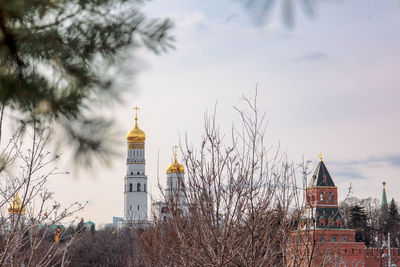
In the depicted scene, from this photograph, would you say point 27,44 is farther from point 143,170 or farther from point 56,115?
point 143,170

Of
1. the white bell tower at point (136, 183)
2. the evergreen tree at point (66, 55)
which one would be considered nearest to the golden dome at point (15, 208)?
the evergreen tree at point (66, 55)

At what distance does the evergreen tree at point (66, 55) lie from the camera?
2.69m

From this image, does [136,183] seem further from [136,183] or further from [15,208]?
[15,208]

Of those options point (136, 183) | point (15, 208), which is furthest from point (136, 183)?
point (15, 208)

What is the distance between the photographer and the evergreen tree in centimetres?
269

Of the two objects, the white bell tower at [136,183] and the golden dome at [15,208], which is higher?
the white bell tower at [136,183]

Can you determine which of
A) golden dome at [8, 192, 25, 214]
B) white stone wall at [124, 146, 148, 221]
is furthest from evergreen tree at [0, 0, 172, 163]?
white stone wall at [124, 146, 148, 221]

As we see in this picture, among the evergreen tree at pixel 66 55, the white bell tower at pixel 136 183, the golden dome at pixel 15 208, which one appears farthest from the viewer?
the white bell tower at pixel 136 183

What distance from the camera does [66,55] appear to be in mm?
2865

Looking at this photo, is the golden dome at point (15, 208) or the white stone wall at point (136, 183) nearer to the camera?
the golden dome at point (15, 208)

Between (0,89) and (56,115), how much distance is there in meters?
0.35

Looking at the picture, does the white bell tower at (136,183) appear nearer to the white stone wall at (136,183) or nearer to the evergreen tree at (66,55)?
the white stone wall at (136,183)

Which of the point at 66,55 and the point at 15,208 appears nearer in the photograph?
the point at 66,55

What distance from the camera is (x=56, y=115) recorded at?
296cm
